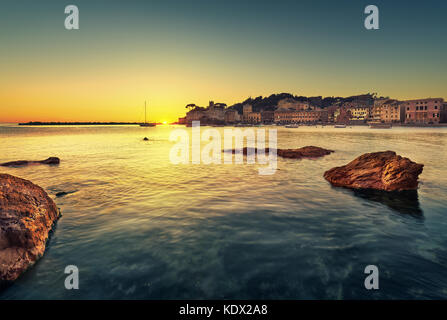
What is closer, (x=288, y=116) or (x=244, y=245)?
(x=244, y=245)

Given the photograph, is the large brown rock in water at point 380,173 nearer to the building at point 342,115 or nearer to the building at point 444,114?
the building at point 444,114

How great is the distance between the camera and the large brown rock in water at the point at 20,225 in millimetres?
4250

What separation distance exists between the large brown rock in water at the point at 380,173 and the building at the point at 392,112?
137m

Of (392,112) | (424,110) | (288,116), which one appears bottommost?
(424,110)

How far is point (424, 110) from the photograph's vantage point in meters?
107

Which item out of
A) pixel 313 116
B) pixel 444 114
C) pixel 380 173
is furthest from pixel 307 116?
pixel 380 173

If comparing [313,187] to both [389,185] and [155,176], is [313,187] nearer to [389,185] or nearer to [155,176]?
[389,185]

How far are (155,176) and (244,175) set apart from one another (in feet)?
18.8

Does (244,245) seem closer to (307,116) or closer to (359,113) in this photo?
(359,113)

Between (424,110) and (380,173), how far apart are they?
132636 mm

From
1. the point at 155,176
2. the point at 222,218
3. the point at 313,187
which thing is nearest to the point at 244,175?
the point at 313,187

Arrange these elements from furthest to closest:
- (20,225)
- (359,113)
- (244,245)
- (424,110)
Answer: (359,113) < (424,110) < (244,245) < (20,225)

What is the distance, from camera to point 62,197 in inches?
381

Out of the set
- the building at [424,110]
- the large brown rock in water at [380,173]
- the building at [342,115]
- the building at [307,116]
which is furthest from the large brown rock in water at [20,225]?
the building at [307,116]
